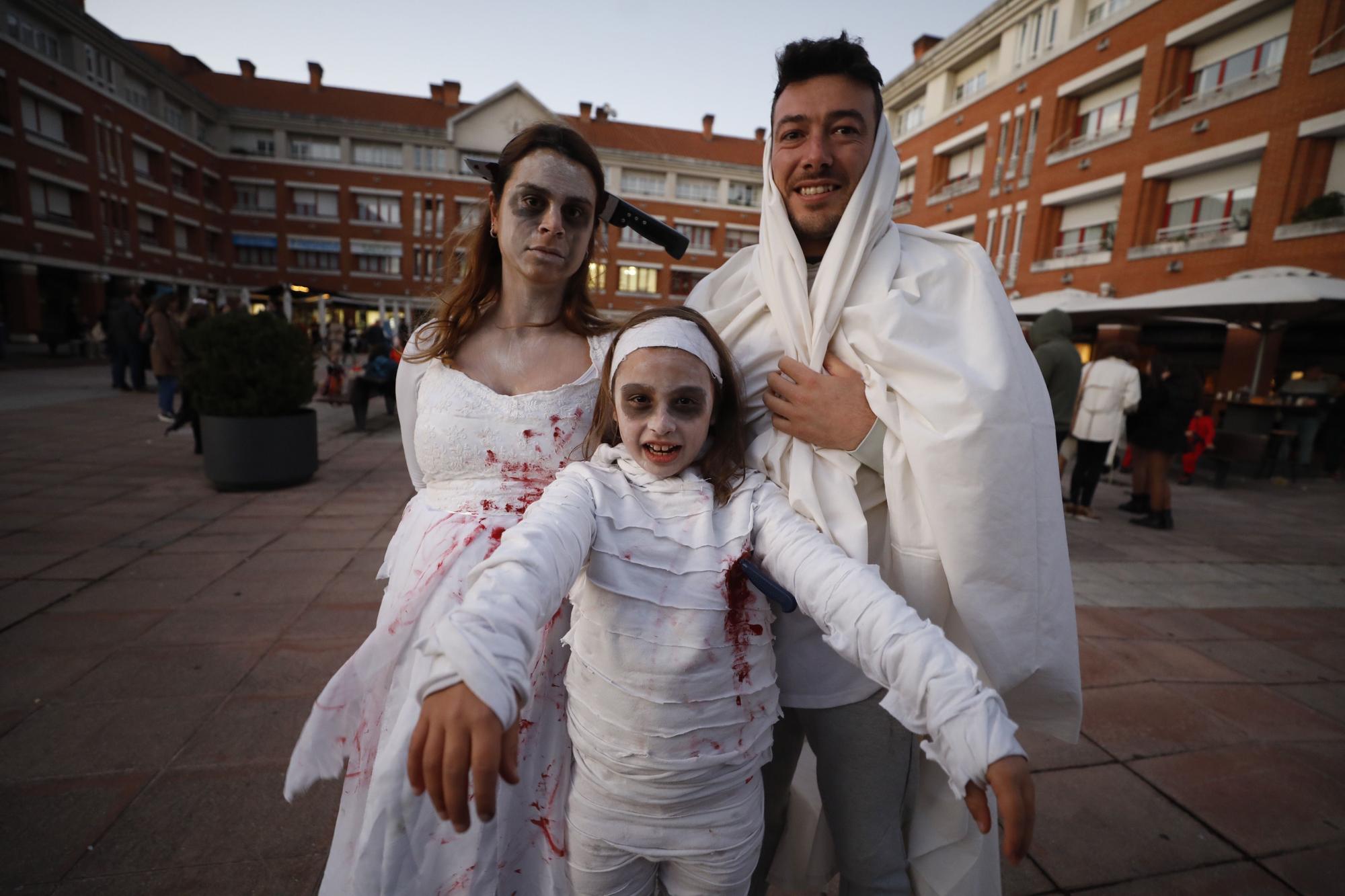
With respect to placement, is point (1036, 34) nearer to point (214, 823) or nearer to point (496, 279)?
point (496, 279)

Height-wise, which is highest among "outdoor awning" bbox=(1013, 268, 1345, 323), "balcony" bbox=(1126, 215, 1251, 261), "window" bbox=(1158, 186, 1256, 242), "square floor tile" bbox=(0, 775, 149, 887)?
"window" bbox=(1158, 186, 1256, 242)

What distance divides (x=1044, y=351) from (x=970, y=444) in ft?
16.7

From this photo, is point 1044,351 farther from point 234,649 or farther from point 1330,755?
point 234,649

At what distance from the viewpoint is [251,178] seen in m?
31.8

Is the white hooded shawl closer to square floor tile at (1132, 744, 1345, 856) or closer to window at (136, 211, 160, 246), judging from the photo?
square floor tile at (1132, 744, 1345, 856)

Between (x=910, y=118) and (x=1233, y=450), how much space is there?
21.8 meters

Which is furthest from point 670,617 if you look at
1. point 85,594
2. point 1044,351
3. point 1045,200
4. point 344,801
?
point 1045,200

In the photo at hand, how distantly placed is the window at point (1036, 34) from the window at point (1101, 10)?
86 cm

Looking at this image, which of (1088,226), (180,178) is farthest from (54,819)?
(180,178)

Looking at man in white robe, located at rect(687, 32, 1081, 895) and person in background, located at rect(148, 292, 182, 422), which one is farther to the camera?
person in background, located at rect(148, 292, 182, 422)

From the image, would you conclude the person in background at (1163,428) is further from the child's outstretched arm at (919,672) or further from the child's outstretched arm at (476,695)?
the child's outstretched arm at (476,695)

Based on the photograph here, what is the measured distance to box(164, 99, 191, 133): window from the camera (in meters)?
27.6

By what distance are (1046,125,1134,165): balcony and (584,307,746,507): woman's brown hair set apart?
64.0ft

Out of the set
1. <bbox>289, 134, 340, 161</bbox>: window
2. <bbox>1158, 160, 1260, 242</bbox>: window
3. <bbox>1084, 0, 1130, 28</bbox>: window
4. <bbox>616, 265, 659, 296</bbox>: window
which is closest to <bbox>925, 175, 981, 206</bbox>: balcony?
<bbox>1084, 0, 1130, 28</bbox>: window
